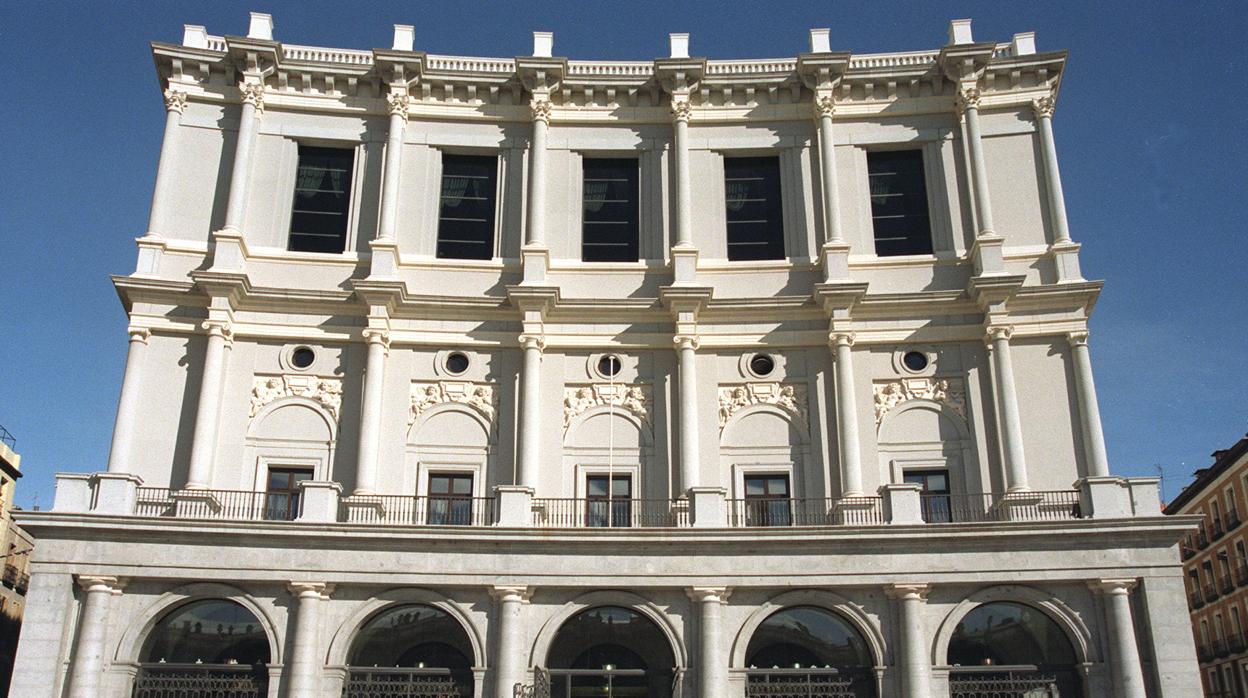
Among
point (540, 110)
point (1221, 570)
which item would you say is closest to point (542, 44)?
point (540, 110)

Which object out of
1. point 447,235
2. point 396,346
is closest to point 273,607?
point 396,346

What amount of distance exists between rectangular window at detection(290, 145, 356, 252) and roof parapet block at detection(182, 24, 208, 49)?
12.8 feet

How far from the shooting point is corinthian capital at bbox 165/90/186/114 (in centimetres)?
3017

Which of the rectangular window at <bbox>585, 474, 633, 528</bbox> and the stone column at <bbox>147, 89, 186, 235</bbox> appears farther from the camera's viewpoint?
the stone column at <bbox>147, 89, 186, 235</bbox>

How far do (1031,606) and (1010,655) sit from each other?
106 centimetres

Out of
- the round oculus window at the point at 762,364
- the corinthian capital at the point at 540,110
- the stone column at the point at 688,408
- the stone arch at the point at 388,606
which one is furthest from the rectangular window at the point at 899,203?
the stone arch at the point at 388,606

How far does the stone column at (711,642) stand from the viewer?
77.0 ft

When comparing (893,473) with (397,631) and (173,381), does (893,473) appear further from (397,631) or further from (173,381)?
(173,381)

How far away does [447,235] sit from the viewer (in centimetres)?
3014

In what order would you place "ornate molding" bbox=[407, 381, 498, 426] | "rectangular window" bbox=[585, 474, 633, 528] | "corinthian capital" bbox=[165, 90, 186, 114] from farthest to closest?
1. "corinthian capital" bbox=[165, 90, 186, 114]
2. "ornate molding" bbox=[407, 381, 498, 426]
3. "rectangular window" bbox=[585, 474, 633, 528]

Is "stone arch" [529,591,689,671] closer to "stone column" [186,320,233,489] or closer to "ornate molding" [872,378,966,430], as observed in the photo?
"ornate molding" [872,378,966,430]

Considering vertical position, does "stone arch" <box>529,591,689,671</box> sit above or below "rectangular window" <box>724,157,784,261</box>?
below

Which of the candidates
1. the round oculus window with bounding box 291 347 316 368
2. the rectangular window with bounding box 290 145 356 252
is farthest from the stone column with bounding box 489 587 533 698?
the rectangular window with bounding box 290 145 356 252

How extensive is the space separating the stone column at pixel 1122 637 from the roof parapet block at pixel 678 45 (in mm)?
16771
